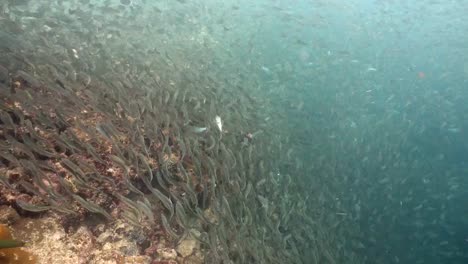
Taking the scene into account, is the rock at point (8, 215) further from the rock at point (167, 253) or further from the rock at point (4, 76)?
the rock at point (4, 76)

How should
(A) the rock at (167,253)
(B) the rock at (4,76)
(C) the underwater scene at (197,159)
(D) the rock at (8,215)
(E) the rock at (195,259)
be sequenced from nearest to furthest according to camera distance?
(D) the rock at (8,215) → (C) the underwater scene at (197,159) → (A) the rock at (167,253) → (E) the rock at (195,259) → (B) the rock at (4,76)

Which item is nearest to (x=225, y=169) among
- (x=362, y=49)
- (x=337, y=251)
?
(x=337, y=251)

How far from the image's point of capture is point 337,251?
7.18m

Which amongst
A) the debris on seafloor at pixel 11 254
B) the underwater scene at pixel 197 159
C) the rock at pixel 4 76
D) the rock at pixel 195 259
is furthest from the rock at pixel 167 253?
the rock at pixel 4 76

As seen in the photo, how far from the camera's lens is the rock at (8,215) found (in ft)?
10.8

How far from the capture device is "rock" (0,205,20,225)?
10.8 ft

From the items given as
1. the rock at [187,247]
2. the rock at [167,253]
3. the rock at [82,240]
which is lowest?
the rock at [187,247]

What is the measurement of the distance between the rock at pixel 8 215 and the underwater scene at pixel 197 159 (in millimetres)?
11

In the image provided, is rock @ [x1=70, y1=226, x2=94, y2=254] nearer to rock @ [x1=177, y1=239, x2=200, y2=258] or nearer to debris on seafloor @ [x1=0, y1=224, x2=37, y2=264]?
debris on seafloor @ [x1=0, y1=224, x2=37, y2=264]

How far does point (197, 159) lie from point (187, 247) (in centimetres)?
113

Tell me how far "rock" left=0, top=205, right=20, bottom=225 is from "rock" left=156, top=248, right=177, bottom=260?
1.49m

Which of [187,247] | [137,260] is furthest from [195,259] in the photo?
[137,260]

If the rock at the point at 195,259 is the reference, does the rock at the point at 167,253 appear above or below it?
above

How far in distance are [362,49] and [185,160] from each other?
23626mm
